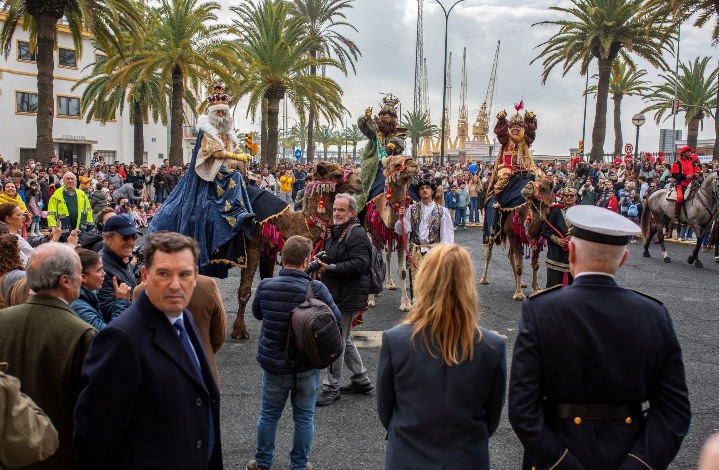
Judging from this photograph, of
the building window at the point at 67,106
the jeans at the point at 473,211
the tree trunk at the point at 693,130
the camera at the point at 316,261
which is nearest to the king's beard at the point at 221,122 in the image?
the camera at the point at 316,261

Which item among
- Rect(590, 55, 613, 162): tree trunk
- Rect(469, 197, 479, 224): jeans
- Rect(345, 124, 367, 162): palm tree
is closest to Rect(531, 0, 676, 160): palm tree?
Rect(590, 55, 613, 162): tree trunk

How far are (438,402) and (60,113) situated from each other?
47.8 m

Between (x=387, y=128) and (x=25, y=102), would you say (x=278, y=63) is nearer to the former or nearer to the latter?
(x=387, y=128)

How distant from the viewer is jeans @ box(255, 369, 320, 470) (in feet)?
15.9

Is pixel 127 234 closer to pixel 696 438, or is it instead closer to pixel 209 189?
pixel 209 189

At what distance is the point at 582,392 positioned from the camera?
3.01 metres

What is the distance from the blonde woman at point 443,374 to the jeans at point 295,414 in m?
1.76

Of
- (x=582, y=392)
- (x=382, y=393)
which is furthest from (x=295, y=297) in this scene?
(x=582, y=392)

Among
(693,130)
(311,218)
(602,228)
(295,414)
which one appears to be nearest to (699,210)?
(311,218)

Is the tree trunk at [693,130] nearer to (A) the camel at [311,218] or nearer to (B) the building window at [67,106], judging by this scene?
(A) the camel at [311,218]

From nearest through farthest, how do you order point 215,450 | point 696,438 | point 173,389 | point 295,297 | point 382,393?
point 173,389, point 382,393, point 215,450, point 295,297, point 696,438

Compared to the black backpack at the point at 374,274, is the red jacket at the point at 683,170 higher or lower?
higher

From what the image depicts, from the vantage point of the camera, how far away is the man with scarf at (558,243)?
29.7ft

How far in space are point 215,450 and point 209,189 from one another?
533cm
